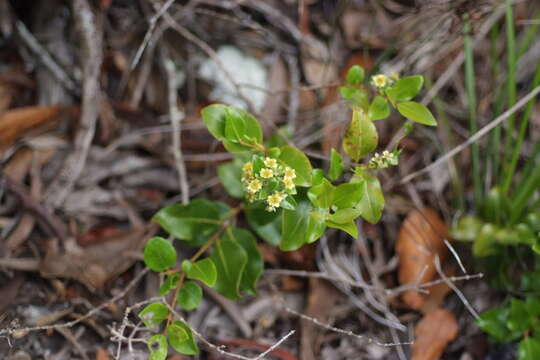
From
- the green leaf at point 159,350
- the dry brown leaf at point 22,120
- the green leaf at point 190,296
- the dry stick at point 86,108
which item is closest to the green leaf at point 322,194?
the green leaf at point 190,296

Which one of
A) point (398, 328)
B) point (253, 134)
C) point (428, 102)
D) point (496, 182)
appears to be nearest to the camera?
point (253, 134)

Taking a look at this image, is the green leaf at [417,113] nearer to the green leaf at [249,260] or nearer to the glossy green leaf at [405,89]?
the glossy green leaf at [405,89]

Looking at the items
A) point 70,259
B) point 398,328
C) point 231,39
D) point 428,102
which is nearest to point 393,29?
point 428,102

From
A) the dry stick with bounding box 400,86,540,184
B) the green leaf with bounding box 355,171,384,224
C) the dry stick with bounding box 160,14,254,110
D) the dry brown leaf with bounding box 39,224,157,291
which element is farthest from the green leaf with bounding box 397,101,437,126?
the dry brown leaf with bounding box 39,224,157,291

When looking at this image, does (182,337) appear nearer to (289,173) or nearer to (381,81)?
(289,173)

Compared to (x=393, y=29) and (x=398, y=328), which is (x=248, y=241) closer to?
(x=398, y=328)

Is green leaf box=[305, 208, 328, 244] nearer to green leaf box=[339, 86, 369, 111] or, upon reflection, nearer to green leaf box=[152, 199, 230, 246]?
green leaf box=[339, 86, 369, 111]
